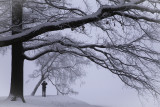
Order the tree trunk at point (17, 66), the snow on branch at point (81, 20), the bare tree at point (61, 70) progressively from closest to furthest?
the snow on branch at point (81, 20) → the tree trunk at point (17, 66) → the bare tree at point (61, 70)

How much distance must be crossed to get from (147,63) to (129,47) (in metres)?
1.22

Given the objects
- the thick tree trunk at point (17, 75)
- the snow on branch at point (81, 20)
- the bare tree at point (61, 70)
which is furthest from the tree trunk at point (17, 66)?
the bare tree at point (61, 70)

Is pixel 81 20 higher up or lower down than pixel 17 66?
higher up

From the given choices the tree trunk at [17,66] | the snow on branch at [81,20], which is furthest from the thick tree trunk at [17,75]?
the snow on branch at [81,20]

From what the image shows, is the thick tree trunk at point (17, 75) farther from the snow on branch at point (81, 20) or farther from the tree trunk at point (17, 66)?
the snow on branch at point (81, 20)

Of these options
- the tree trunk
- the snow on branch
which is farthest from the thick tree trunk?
the snow on branch

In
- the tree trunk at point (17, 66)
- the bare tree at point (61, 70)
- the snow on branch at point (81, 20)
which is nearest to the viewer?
the snow on branch at point (81, 20)

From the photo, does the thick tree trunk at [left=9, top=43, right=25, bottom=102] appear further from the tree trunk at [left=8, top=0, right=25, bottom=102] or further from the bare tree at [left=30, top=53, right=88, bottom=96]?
the bare tree at [left=30, top=53, right=88, bottom=96]

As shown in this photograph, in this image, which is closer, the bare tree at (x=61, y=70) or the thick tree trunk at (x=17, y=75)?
the thick tree trunk at (x=17, y=75)

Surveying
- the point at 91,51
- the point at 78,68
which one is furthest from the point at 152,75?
the point at 78,68

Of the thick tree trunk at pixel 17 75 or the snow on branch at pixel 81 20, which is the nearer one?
the snow on branch at pixel 81 20

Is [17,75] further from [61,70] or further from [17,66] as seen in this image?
[61,70]

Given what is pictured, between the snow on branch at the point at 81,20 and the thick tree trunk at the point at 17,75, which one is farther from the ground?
the snow on branch at the point at 81,20

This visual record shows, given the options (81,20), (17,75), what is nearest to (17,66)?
(17,75)
